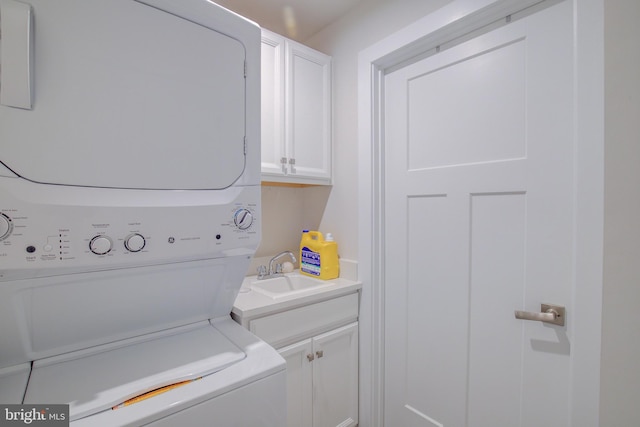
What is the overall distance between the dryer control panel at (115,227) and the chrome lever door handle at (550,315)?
121cm

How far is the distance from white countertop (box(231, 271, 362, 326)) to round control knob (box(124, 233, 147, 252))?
24.3 inches

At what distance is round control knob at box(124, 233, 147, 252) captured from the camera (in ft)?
2.78

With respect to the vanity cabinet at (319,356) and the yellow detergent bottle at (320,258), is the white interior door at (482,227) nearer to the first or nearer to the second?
the vanity cabinet at (319,356)

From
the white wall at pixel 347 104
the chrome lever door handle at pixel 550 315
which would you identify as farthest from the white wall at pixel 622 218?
the white wall at pixel 347 104

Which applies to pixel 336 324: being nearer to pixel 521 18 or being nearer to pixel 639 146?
pixel 639 146

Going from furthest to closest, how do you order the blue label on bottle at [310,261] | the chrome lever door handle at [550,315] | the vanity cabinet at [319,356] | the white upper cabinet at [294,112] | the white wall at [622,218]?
the blue label on bottle at [310,261], the white upper cabinet at [294,112], the vanity cabinet at [319,356], the chrome lever door handle at [550,315], the white wall at [622,218]

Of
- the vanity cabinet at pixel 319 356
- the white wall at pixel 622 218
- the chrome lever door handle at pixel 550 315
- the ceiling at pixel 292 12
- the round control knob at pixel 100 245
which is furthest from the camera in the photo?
the ceiling at pixel 292 12

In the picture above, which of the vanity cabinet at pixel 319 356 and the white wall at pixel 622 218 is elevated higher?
the white wall at pixel 622 218

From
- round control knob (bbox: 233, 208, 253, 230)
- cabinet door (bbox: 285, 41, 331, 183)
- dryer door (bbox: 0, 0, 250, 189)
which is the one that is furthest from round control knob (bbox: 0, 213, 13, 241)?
cabinet door (bbox: 285, 41, 331, 183)

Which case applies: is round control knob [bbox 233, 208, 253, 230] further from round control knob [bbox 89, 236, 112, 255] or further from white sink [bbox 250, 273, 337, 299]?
white sink [bbox 250, 273, 337, 299]

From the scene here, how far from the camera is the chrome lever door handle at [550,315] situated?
1169mm

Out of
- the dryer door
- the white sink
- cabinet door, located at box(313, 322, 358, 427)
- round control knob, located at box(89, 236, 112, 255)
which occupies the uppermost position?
the dryer door

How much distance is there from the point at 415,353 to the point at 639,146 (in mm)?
1375

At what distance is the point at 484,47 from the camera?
1.38 m
